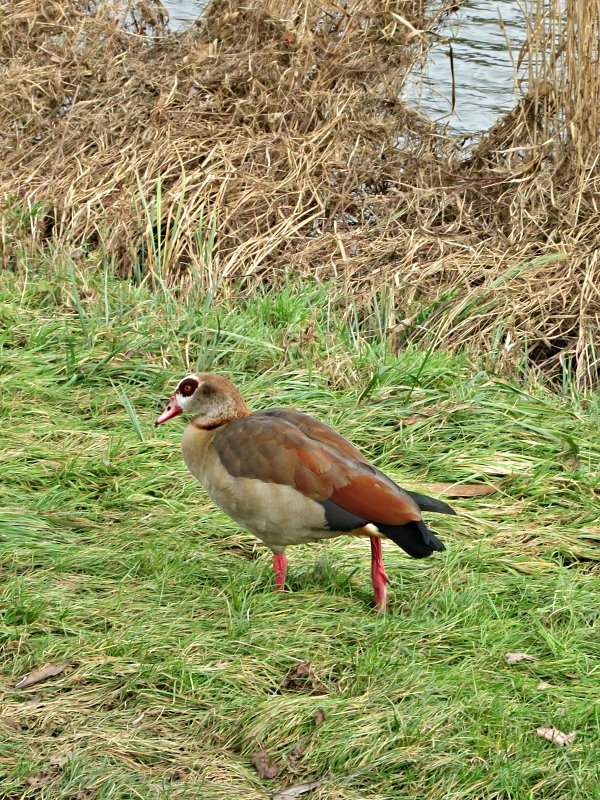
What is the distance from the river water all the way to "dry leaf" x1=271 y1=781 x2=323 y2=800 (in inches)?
245

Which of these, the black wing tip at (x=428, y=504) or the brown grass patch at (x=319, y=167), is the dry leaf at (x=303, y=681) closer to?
the black wing tip at (x=428, y=504)

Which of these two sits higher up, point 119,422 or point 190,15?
point 190,15

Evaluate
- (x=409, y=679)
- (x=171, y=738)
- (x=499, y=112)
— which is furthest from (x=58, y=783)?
(x=499, y=112)

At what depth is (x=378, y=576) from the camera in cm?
425

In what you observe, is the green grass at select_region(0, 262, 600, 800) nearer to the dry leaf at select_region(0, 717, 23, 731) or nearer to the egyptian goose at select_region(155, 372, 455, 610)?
the dry leaf at select_region(0, 717, 23, 731)

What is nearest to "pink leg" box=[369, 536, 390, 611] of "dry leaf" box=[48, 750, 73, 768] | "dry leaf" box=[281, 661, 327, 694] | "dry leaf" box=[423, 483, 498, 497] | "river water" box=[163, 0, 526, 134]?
"dry leaf" box=[281, 661, 327, 694]

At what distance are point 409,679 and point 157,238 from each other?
4057mm

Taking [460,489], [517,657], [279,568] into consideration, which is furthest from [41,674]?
[460,489]

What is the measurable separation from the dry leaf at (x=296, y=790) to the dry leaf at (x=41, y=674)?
2.84ft

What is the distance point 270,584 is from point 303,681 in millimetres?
650

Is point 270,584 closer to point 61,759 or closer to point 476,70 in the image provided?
point 61,759

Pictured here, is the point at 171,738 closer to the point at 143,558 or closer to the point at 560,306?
the point at 143,558

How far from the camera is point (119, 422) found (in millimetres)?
5633

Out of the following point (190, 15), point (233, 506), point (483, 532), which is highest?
point (190, 15)
